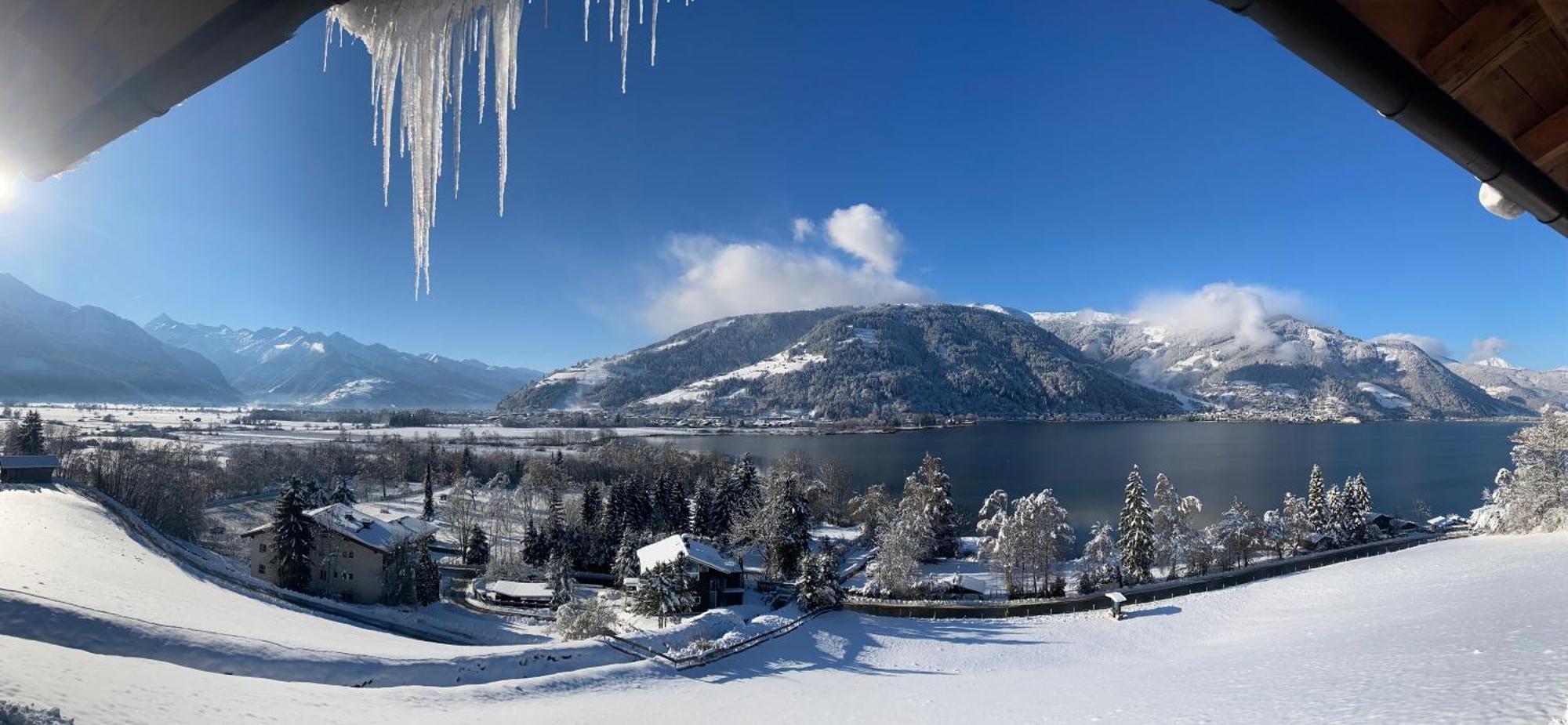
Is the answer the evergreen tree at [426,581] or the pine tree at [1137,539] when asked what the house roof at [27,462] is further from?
the pine tree at [1137,539]

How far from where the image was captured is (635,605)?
27.0m

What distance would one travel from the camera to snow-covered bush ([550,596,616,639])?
21.7m

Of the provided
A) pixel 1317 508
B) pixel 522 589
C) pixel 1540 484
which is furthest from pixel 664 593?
pixel 1317 508

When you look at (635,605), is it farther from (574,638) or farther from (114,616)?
(114,616)

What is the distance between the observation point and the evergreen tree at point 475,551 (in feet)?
131

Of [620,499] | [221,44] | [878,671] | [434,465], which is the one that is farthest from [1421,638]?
[434,465]

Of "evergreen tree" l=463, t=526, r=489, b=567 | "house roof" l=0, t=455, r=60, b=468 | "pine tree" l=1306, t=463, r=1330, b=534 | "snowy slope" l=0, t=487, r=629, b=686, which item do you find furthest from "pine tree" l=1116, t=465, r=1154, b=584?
"house roof" l=0, t=455, r=60, b=468

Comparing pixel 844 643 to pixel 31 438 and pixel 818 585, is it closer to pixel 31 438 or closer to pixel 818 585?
pixel 818 585

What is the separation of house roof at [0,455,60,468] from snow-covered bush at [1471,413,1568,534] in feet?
261

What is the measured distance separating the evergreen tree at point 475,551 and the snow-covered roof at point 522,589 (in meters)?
7.94

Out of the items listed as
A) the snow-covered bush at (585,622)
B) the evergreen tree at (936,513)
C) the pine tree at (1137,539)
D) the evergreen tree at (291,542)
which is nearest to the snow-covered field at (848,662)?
the snow-covered bush at (585,622)

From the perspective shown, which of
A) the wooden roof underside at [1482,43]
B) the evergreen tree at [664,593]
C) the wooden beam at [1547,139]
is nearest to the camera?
the wooden roof underside at [1482,43]

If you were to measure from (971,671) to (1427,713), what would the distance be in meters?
11.1

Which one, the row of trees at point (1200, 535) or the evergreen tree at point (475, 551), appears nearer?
the row of trees at point (1200, 535)
